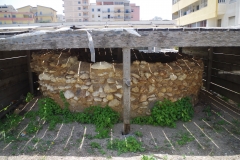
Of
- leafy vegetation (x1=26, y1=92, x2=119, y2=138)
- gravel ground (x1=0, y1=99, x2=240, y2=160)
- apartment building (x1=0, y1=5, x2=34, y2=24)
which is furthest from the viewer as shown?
apartment building (x1=0, y1=5, x2=34, y2=24)

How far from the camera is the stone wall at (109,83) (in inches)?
211

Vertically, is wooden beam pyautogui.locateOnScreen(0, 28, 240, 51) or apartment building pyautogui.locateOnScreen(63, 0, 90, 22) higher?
apartment building pyautogui.locateOnScreen(63, 0, 90, 22)

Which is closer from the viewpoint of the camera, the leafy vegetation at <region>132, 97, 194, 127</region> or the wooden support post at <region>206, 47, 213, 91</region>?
the leafy vegetation at <region>132, 97, 194, 127</region>

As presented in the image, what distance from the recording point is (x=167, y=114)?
17.2ft

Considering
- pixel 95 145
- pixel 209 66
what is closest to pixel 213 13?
pixel 209 66

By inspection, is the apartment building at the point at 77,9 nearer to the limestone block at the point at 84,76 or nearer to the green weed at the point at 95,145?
the limestone block at the point at 84,76

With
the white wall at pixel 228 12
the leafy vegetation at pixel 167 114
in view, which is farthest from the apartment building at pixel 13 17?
the leafy vegetation at pixel 167 114

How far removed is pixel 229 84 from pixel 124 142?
459 cm

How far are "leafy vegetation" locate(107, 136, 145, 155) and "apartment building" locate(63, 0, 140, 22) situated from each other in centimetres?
5063

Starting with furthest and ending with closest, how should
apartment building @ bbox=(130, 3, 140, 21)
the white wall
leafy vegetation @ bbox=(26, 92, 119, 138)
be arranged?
1. apartment building @ bbox=(130, 3, 140, 21)
2. the white wall
3. leafy vegetation @ bbox=(26, 92, 119, 138)

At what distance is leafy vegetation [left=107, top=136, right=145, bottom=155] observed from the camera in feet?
13.3

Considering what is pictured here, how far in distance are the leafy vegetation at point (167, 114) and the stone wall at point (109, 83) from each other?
19 cm

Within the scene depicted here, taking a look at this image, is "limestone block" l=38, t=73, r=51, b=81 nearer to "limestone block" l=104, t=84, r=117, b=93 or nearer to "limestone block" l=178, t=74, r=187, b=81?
"limestone block" l=104, t=84, r=117, b=93

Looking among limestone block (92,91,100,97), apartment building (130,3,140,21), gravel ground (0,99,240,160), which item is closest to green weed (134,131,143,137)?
gravel ground (0,99,240,160)
